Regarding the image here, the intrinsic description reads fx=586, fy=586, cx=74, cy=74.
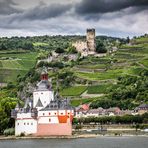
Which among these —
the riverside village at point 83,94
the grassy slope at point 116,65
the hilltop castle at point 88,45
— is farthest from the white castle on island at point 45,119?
the hilltop castle at point 88,45

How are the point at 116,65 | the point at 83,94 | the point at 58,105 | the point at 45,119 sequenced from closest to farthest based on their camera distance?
1. the point at 45,119
2. the point at 58,105
3. the point at 83,94
4. the point at 116,65

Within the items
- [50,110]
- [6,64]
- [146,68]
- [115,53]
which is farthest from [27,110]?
[6,64]

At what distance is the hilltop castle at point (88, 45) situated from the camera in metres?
163

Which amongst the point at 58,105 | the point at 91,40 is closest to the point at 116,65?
the point at 91,40

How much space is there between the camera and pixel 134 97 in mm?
112375

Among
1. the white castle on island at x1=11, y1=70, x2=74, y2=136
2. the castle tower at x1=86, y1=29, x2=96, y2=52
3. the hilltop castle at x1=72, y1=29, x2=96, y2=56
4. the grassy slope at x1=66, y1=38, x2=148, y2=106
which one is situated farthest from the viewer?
the castle tower at x1=86, y1=29, x2=96, y2=52

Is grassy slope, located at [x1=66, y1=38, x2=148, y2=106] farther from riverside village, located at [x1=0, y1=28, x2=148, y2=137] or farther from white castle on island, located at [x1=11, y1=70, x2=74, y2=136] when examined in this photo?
white castle on island, located at [x1=11, y1=70, x2=74, y2=136]

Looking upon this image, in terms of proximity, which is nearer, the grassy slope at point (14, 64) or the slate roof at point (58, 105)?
the slate roof at point (58, 105)

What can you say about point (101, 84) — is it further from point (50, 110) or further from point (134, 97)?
point (50, 110)

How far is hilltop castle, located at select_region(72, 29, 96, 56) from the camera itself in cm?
16340

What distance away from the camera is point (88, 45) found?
168250 millimetres

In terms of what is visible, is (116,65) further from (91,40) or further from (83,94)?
(91,40)

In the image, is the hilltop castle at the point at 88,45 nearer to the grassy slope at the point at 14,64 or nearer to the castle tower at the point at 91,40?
the castle tower at the point at 91,40

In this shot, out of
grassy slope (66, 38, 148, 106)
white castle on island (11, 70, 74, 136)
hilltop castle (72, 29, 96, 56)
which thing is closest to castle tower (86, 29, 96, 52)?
hilltop castle (72, 29, 96, 56)
